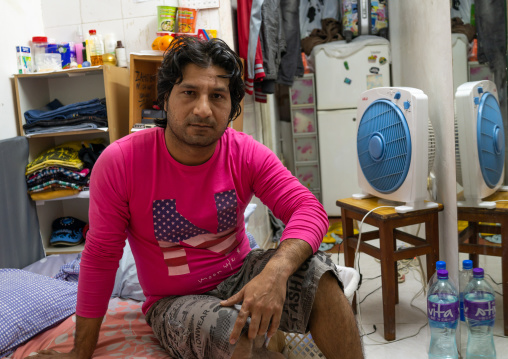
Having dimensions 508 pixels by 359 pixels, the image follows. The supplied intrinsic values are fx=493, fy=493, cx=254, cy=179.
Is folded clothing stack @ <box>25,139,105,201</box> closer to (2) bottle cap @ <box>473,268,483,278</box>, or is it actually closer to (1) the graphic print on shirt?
(1) the graphic print on shirt

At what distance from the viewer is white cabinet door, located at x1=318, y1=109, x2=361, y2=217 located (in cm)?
438

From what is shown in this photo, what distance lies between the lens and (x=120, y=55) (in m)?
2.80

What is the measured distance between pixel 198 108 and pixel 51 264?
1.48 metres

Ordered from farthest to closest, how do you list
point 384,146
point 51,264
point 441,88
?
point 51,264 → point 384,146 → point 441,88

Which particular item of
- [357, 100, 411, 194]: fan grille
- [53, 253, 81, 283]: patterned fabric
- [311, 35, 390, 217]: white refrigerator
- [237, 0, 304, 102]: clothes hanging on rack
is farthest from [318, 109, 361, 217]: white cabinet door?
[53, 253, 81, 283]: patterned fabric

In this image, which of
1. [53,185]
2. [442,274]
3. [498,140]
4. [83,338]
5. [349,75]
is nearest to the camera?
[83,338]

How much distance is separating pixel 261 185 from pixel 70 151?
1564 millimetres

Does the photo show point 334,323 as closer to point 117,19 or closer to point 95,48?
point 95,48

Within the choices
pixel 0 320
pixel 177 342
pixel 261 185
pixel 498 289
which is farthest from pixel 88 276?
pixel 498 289

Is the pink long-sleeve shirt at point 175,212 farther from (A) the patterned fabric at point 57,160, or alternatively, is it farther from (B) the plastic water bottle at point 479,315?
(A) the patterned fabric at point 57,160

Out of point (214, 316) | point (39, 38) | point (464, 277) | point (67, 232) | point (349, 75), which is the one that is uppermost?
point (39, 38)

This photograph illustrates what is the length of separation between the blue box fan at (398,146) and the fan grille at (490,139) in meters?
0.29

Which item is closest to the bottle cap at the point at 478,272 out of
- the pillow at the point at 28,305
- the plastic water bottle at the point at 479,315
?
the plastic water bottle at the point at 479,315

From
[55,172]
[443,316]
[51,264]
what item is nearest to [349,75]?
[55,172]
